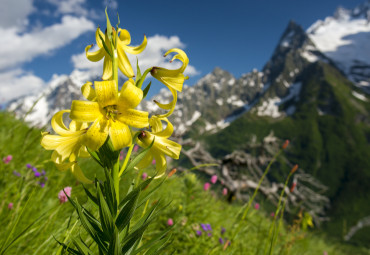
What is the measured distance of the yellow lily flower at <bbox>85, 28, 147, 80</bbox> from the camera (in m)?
1.43

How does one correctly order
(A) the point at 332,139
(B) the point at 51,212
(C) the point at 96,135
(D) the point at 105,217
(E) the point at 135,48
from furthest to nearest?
1. (A) the point at 332,139
2. (B) the point at 51,212
3. (E) the point at 135,48
4. (D) the point at 105,217
5. (C) the point at 96,135

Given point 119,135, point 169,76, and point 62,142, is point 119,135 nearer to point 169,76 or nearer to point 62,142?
point 62,142

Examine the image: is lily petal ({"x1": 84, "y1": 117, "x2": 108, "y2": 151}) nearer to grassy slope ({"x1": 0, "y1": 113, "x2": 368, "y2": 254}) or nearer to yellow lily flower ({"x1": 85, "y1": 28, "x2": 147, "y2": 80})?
yellow lily flower ({"x1": 85, "y1": 28, "x2": 147, "y2": 80})

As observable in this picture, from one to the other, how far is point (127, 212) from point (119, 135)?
15.8 inches

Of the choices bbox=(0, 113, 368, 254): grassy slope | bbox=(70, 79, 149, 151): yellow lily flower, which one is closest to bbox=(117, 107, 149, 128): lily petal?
bbox=(70, 79, 149, 151): yellow lily flower

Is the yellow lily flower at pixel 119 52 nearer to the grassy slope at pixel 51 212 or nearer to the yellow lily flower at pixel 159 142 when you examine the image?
the yellow lily flower at pixel 159 142

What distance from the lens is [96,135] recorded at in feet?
3.73

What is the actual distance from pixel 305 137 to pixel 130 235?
17545 centimetres

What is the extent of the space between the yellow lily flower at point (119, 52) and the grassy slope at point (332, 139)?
12312 cm

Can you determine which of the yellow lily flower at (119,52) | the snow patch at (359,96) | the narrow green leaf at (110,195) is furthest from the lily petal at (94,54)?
the snow patch at (359,96)

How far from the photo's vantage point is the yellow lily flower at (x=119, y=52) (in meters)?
1.43

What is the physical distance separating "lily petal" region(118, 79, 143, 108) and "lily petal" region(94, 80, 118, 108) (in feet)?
0.12

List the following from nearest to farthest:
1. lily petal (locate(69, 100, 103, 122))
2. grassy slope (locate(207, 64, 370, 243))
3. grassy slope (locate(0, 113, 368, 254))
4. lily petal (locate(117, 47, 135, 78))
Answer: lily petal (locate(69, 100, 103, 122)) < lily petal (locate(117, 47, 135, 78)) < grassy slope (locate(0, 113, 368, 254)) < grassy slope (locate(207, 64, 370, 243))

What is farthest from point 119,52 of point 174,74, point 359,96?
point 359,96
